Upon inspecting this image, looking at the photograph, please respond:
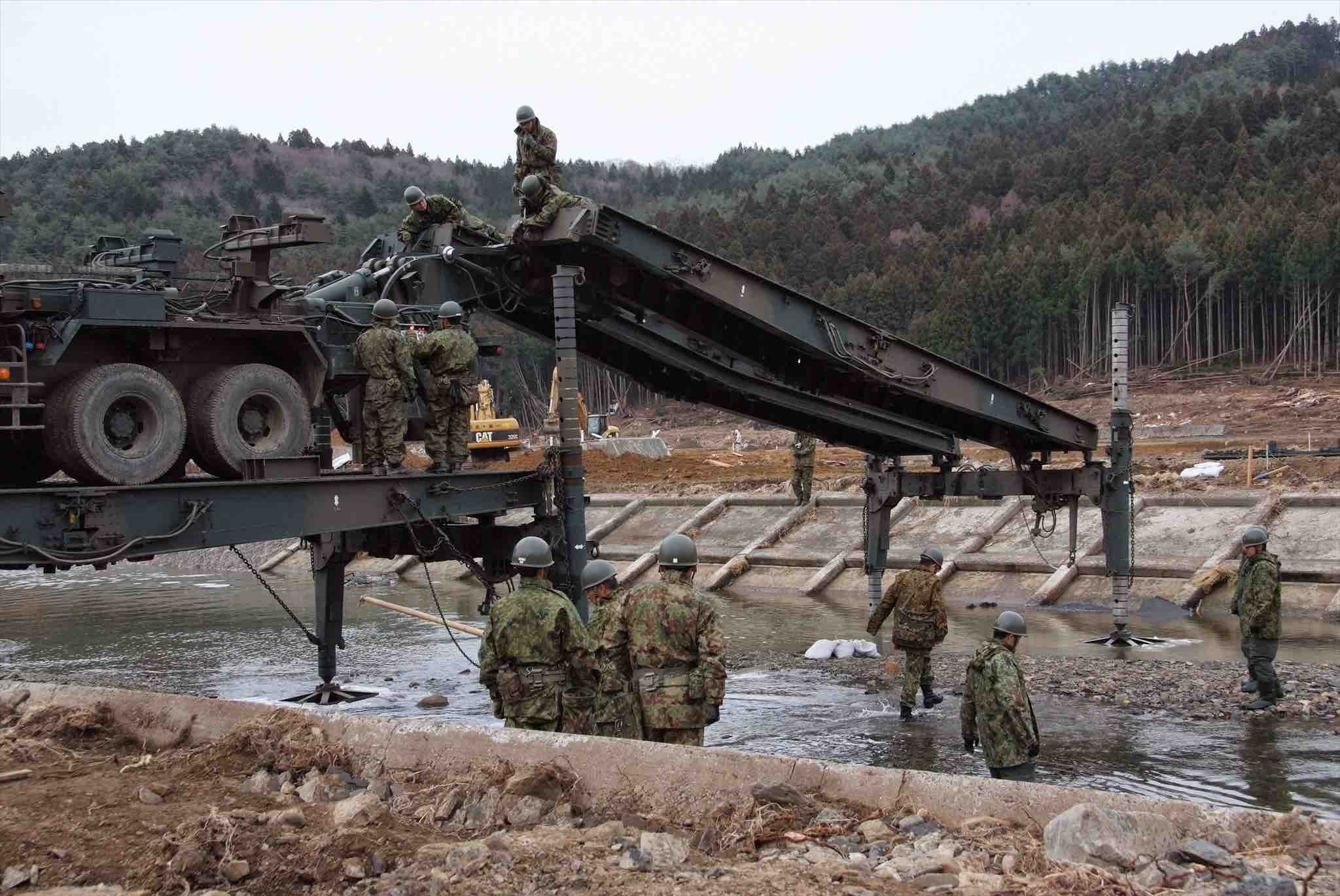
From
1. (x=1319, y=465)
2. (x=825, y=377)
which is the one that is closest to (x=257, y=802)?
(x=825, y=377)

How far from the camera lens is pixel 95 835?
6.44 m

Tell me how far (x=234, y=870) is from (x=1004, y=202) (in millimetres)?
111654

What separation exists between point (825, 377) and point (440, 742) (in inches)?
324

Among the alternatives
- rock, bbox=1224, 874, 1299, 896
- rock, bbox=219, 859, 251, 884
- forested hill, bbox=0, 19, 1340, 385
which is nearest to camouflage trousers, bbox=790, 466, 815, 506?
rock, bbox=219, 859, 251, 884

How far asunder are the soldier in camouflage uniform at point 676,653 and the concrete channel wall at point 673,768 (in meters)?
0.73

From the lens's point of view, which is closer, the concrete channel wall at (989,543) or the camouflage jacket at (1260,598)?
the camouflage jacket at (1260,598)

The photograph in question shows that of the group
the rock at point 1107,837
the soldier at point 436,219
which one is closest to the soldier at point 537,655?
the rock at point 1107,837

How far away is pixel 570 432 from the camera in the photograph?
41.2ft

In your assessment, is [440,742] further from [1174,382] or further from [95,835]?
[1174,382]

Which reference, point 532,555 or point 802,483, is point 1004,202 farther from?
point 532,555

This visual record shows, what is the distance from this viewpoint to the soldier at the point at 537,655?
320 inches

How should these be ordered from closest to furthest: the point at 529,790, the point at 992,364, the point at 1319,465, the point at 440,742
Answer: the point at 529,790 < the point at 440,742 < the point at 1319,465 < the point at 992,364

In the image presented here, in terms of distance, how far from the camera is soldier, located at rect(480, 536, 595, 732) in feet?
26.6

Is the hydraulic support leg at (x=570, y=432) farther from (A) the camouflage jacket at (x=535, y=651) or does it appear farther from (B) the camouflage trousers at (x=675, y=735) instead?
(B) the camouflage trousers at (x=675, y=735)
